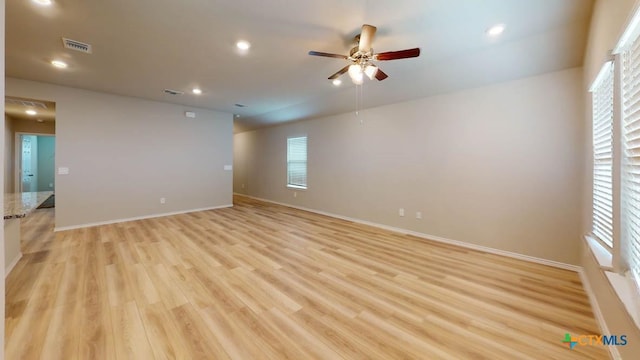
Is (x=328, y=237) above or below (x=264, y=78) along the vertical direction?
below

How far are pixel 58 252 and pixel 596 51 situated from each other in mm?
6231

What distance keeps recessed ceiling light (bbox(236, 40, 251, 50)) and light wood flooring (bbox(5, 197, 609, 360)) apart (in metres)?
2.56

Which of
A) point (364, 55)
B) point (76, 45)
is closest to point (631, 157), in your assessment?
point (364, 55)

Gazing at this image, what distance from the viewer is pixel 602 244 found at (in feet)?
6.66

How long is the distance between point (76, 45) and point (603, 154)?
5.35 metres

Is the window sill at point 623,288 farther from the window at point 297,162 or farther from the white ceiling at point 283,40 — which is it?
the window at point 297,162

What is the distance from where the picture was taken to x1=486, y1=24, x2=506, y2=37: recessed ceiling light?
2.35 meters

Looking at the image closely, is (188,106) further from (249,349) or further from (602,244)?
(602,244)

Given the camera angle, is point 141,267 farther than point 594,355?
Yes

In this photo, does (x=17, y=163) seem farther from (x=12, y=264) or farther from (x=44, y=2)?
(x=44, y=2)

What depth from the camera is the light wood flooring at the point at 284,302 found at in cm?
163

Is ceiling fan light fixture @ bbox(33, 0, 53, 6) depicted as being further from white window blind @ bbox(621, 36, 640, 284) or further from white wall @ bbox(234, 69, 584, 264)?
white wall @ bbox(234, 69, 584, 264)

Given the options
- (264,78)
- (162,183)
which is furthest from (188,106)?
(264,78)

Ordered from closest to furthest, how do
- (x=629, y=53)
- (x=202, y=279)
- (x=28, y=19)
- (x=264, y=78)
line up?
(x=629, y=53) → (x=28, y=19) → (x=202, y=279) → (x=264, y=78)
